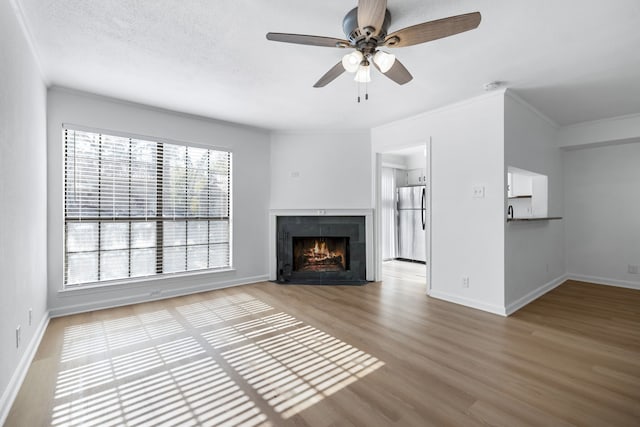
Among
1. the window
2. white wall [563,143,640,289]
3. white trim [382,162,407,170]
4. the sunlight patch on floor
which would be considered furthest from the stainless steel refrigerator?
the sunlight patch on floor

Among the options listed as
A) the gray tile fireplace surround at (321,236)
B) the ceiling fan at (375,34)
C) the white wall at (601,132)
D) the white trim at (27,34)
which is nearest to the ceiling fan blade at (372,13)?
the ceiling fan at (375,34)

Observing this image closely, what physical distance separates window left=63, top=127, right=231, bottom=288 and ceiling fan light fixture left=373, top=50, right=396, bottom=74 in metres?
3.12

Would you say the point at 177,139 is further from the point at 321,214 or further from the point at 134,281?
the point at 321,214

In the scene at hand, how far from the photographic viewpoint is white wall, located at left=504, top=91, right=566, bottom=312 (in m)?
3.39

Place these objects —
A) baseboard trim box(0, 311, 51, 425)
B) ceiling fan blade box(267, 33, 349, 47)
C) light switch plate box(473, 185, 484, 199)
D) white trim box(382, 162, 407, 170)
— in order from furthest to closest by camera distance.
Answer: white trim box(382, 162, 407, 170) < light switch plate box(473, 185, 484, 199) < ceiling fan blade box(267, 33, 349, 47) < baseboard trim box(0, 311, 51, 425)

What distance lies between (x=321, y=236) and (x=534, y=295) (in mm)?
3115

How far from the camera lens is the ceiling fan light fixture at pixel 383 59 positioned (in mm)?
1941

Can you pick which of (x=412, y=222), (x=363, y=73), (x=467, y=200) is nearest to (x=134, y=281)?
(x=363, y=73)

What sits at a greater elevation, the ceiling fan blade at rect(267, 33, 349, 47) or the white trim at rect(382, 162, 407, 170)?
the white trim at rect(382, 162, 407, 170)

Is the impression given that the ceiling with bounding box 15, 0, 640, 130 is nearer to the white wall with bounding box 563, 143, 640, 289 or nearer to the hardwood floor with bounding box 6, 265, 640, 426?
the white wall with bounding box 563, 143, 640, 289

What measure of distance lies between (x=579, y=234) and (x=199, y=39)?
6.20 meters

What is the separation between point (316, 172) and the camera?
4957 millimetres

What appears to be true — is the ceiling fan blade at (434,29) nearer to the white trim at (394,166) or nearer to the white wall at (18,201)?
the white wall at (18,201)

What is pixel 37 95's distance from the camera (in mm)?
2697
